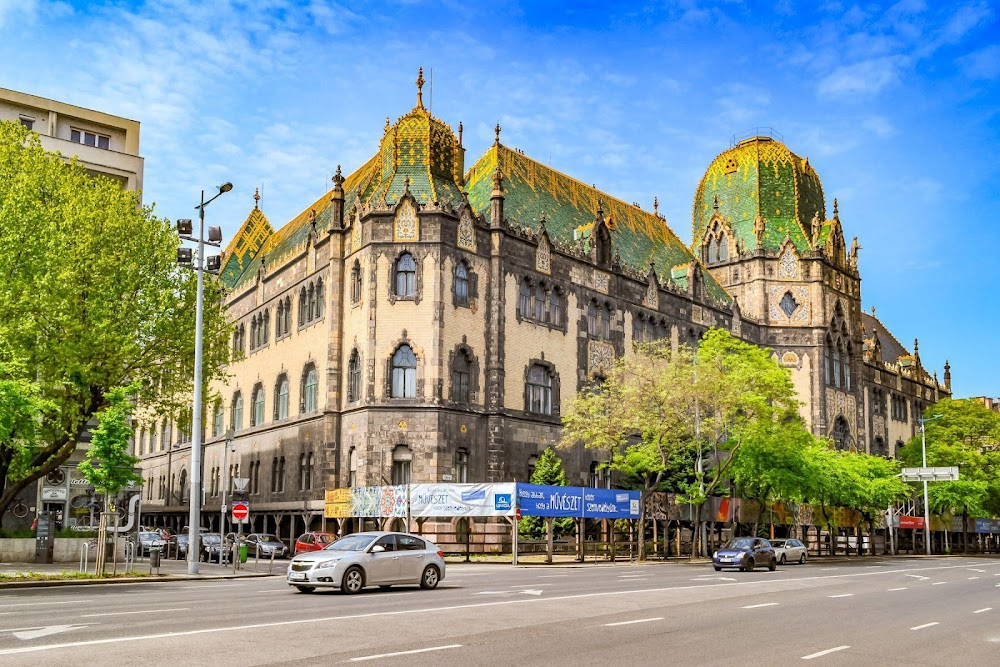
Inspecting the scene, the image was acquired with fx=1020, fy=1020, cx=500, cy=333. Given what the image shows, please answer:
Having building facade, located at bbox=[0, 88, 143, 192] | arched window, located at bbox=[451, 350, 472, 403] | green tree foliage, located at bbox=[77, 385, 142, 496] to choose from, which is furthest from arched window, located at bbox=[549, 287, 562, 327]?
green tree foliage, located at bbox=[77, 385, 142, 496]

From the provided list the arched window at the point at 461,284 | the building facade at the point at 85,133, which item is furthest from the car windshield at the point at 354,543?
the building facade at the point at 85,133

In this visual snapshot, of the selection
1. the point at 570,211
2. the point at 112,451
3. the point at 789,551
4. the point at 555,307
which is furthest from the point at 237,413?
the point at 789,551

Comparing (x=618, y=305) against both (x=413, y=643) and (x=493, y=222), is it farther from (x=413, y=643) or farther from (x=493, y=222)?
(x=413, y=643)

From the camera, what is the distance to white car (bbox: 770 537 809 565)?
4644 centimetres

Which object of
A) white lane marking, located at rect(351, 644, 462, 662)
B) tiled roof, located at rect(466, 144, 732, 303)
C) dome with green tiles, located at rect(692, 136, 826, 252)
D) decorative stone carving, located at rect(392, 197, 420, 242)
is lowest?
white lane marking, located at rect(351, 644, 462, 662)

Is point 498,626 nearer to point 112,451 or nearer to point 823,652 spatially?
point 823,652

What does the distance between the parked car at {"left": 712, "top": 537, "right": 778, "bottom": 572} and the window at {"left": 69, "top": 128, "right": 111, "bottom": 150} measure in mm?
47055

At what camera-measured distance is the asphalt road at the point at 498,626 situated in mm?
11992

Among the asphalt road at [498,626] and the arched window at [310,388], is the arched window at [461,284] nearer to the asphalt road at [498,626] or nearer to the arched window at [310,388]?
the arched window at [310,388]

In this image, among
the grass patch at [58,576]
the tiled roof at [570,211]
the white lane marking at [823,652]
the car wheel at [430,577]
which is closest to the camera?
the white lane marking at [823,652]

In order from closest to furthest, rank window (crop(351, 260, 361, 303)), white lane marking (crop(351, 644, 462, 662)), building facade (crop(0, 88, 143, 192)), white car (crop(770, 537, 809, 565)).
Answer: white lane marking (crop(351, 644, 462, 662))
white car (crop(770, 537, 809, 565))
window (crop(351, 260, 361, 303))
building facade (crop(0, 88, 143, 192))

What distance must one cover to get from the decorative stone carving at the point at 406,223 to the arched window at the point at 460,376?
6069mm

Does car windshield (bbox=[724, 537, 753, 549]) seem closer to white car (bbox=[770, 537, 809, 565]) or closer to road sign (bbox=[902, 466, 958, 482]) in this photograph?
Answer: white car (bbox=[770, 537, 809, 565])

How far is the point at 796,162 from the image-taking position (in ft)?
254
